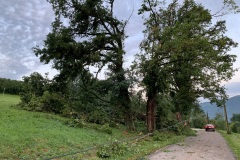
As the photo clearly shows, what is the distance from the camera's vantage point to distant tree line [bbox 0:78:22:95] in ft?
124

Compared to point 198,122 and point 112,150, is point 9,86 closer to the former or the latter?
point 112,150

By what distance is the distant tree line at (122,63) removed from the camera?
19266 mm

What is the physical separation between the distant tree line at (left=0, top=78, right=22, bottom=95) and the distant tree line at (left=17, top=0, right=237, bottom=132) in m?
14.2

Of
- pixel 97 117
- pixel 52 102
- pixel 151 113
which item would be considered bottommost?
pixel 97 117

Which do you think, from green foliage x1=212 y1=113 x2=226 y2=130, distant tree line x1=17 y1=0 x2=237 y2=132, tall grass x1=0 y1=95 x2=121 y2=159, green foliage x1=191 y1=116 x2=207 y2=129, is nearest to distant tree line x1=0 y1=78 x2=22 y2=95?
distant tree line x1=17 y1=0 x2=237 y2=132

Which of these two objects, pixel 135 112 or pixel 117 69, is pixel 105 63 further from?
pixel 135 112

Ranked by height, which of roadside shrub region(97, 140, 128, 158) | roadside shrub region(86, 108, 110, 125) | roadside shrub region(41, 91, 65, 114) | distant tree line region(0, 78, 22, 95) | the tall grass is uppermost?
distant tree line region(0, 78, 22, 95)

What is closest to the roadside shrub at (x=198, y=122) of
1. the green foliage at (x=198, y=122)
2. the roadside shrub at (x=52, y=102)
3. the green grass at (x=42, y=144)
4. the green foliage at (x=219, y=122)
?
the green foliage at (x=198, y=122)

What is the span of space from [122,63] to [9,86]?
22.6 m

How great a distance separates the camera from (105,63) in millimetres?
21953

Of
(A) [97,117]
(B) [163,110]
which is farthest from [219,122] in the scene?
(A) [97,117]

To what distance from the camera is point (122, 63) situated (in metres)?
22.3

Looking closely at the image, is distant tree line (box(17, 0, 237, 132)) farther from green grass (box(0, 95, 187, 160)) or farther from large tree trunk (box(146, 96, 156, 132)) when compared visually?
green grass (box(0, 95, 187, 160))

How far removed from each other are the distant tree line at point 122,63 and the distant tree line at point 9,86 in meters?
Answer: 14.2
